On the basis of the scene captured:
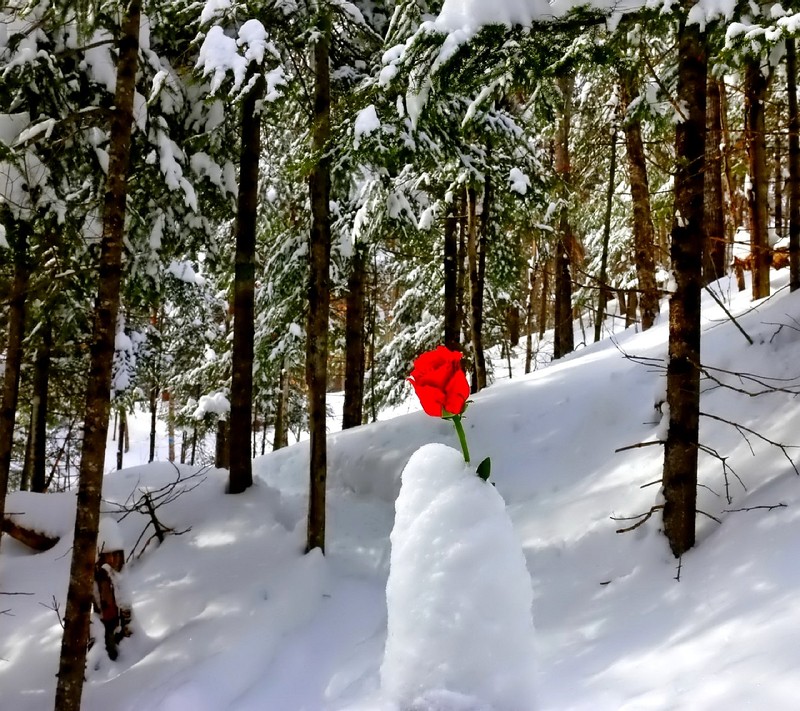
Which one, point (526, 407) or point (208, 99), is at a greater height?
point (208, 99)

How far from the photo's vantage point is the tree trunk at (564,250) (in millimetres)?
11336

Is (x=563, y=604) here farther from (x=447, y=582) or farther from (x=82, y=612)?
(x=82, y=612)

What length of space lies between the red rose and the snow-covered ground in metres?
0.76

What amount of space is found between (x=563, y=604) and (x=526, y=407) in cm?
362

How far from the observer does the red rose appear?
1952 mm

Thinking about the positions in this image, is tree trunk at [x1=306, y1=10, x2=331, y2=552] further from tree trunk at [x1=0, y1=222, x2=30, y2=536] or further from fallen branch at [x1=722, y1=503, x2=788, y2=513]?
fallen branch at [x1=722, y1=503, x2=788, y2=513]

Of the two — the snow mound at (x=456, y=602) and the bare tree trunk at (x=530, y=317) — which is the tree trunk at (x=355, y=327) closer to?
the bare tree trunk at (x=530, y=317)

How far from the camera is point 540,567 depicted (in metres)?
5.20

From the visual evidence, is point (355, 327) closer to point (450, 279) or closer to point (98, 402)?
point (450, 279)

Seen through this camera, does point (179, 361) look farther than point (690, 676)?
Yes

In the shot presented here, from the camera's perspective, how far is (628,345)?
8773 mm

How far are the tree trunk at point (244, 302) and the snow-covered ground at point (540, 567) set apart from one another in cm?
67

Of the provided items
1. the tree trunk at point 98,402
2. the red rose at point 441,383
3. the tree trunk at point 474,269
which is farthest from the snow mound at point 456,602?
the tree trunk at point 474,269

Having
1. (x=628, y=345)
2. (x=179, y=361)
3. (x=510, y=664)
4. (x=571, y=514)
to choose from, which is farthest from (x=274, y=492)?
(x=179, y=361)
